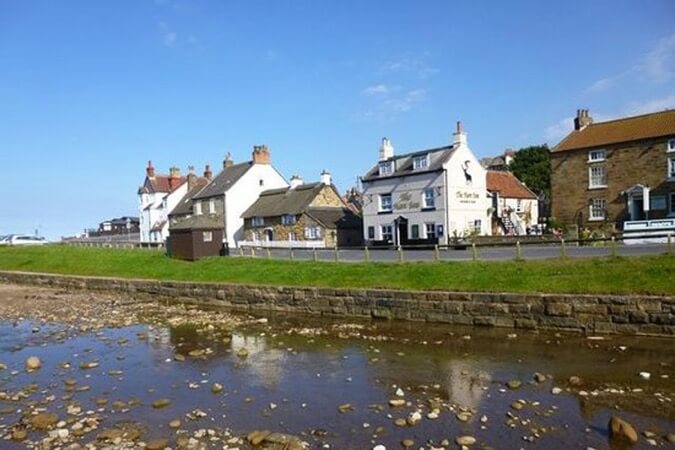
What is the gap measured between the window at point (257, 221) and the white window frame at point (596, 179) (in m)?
33.2

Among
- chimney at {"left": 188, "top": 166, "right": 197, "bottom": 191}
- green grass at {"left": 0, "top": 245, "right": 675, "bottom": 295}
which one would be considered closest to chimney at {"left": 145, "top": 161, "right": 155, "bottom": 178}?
chimney at {"left": 188, "top": 166, "right": 197, "bottom": 191}

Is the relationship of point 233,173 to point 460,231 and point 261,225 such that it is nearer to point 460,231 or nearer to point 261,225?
point 261,225

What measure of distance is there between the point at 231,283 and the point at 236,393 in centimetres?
1531

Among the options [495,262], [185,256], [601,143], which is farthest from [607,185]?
[185,256]

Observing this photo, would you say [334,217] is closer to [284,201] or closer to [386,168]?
[284,201]

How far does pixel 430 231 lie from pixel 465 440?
35.1m

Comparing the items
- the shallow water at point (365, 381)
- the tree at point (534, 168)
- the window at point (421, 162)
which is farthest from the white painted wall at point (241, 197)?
the shallow water at point (365, 381)

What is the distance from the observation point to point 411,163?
4541 cm

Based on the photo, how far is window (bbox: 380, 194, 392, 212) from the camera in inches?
1817

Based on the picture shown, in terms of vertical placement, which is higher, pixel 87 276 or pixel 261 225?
pixel 261 225

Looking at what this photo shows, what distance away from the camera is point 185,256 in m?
37.8

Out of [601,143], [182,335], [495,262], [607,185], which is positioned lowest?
[182,335]

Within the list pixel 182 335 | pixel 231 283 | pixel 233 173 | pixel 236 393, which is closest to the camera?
pixel 236 393

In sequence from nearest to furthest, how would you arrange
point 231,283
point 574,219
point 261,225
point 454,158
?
point 231,283 → point 454,158 → point 574,219 → point 261,225
